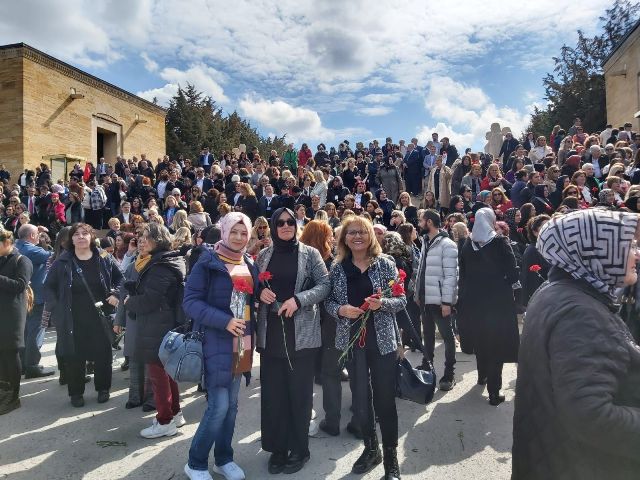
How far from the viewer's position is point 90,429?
168 inches

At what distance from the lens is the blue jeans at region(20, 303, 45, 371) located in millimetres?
5949

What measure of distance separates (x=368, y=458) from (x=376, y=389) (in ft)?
1.90

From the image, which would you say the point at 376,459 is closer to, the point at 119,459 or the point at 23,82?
the point at 119,459

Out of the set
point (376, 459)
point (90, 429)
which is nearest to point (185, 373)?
point (376, 459)

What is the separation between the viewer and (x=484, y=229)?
480 centimetres

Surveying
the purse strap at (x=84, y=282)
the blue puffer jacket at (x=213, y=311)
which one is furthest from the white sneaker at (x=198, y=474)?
the purse strap at (x=84, y=282)

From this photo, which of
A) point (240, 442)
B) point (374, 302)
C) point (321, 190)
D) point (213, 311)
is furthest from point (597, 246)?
point (321, 190)

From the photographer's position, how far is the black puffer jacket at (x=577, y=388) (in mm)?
1437

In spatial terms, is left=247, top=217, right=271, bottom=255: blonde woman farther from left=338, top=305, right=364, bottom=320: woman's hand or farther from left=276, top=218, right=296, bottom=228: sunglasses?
left=338, top=305, right=364, bottom=320: woman's hand

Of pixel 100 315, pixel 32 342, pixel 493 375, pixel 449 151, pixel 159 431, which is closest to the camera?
pixel 159 431

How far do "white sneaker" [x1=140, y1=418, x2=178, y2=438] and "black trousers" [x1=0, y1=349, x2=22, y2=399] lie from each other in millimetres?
1784

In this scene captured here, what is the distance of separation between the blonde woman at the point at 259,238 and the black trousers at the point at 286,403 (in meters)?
3.11

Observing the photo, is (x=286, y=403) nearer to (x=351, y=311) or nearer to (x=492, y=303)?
(x=351, y=311)

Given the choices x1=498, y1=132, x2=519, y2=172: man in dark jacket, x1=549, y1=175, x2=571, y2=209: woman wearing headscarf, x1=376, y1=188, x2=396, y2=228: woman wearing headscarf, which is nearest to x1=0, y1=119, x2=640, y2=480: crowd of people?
x1=549, y1=175, x2=571, y2=209: woman wearing headscarf
